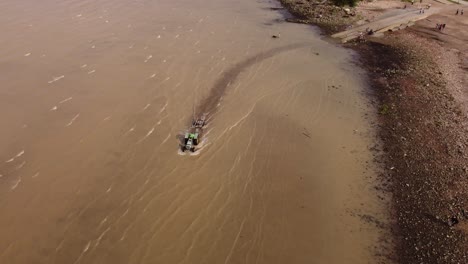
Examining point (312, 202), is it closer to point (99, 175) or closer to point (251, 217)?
point (251, 217)

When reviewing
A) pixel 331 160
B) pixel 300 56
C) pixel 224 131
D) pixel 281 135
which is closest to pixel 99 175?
pixel 224 131

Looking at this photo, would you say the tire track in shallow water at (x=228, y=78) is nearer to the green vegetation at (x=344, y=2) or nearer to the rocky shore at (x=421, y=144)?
the rocky shore at (x=421, y=144)

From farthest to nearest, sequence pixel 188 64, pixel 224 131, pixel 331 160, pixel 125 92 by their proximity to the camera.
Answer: pixel 188 64, pixel 125 92, pixel 224 131, pixel 331 160

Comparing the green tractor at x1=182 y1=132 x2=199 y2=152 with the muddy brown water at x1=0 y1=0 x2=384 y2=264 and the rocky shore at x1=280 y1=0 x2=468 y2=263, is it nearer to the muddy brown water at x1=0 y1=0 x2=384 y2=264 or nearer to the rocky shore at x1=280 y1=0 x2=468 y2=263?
the muddy brown water at x1=0 y1=0 x2=384 y2=264

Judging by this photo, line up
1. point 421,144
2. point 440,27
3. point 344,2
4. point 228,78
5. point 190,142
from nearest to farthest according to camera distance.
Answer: point 190,142, point 421,144, point 228,78, point 440,27, point 344,2

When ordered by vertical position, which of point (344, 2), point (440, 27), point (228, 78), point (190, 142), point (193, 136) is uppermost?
point (344, 2)

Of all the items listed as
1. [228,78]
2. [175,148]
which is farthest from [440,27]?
[175,148]

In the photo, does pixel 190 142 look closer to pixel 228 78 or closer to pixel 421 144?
pixel 228 78
